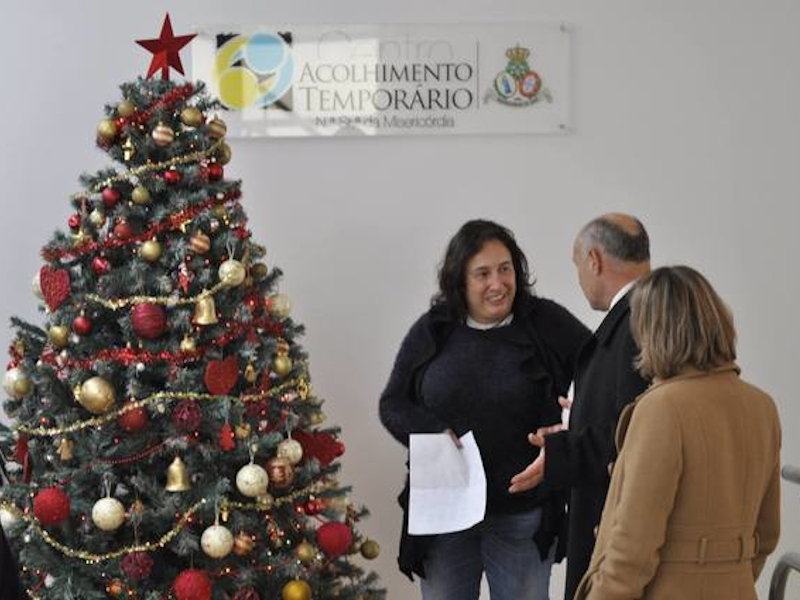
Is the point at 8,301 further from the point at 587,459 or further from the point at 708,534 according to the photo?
the point at 708,534

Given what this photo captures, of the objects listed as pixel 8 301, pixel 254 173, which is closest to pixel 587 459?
pixel 254 173

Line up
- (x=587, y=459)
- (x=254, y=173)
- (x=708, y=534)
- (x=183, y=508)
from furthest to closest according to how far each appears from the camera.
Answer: (x=254, y=173), (x=183, y=508), (x=587, y=459), (x=708, y=534)

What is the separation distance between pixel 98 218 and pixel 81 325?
0.31m

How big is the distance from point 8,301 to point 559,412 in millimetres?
2063

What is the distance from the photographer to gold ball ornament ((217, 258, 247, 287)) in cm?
311

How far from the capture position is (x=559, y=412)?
3199 mm

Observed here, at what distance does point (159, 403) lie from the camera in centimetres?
305

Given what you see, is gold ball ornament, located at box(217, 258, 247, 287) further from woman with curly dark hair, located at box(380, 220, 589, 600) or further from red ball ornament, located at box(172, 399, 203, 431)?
woman with curly dark hair, located at box(380, 220, 589, 600)

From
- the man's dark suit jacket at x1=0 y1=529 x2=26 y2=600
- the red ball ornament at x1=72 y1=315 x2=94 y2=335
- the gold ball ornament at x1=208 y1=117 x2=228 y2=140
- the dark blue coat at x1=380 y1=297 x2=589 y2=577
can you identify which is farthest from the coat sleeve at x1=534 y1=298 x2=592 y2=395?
the man's dark suit jacket at x1=0 y1=529 x2=26 y2=600

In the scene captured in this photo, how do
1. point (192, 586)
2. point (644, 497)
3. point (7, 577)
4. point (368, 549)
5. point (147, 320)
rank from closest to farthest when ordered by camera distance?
point (7, 577) < point (644, 497) < point (192, 586) < point (147, 320) < point (368, 549)

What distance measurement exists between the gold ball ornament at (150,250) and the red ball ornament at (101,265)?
10cm

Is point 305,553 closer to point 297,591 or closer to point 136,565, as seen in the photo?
point 297,591

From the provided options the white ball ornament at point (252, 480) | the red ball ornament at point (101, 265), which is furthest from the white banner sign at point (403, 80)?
the white ball ornament at point (252, 480)

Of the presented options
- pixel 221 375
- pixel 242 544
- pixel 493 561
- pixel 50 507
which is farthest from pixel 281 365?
pixel 493 561
